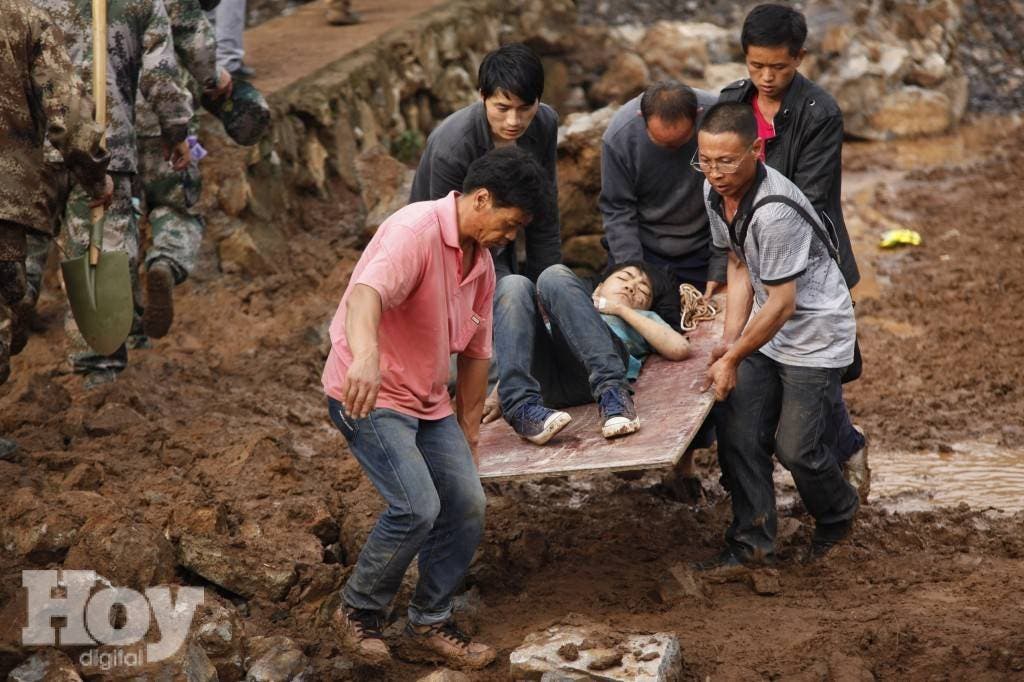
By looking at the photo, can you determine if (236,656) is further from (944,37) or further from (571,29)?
(944,37)

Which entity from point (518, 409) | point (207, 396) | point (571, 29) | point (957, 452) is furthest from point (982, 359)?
point (571, 29)

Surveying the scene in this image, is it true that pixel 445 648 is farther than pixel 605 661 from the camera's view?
Yes

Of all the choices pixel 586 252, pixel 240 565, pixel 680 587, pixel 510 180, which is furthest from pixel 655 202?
pixel 586 252

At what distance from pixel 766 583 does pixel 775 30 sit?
2.28 metres

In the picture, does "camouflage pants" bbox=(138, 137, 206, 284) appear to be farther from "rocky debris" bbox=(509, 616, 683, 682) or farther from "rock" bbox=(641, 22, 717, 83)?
"rock" bbox=(641, 22, 717, 83)

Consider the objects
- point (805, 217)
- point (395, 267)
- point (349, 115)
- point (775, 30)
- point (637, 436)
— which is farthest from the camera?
point (349, 115)

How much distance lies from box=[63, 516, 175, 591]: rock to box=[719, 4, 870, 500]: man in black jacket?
2.76 metres

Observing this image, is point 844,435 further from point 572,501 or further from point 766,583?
point 572,501

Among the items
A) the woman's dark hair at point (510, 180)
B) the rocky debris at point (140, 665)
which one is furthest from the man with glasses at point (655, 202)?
the rocky debris at point (140, 665)

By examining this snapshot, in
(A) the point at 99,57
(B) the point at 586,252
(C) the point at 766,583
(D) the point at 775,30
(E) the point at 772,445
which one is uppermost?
(D) the point at 775,30

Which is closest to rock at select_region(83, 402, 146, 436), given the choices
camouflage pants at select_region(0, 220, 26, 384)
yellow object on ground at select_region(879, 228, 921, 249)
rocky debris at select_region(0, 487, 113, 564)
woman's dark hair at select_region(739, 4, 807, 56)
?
camouflage pants at select_region(0, 220, 26, 384)

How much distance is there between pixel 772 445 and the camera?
5348 mm

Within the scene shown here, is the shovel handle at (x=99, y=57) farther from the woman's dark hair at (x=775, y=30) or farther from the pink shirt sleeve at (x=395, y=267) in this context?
the woman's dark hair at (x=775, y=30)

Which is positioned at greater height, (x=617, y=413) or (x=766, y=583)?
(x=617, y=413)
